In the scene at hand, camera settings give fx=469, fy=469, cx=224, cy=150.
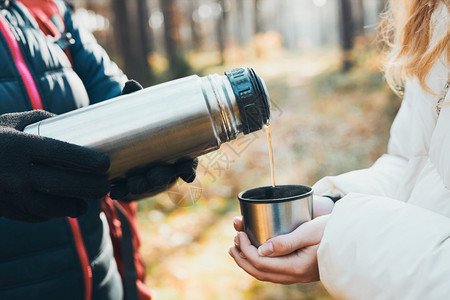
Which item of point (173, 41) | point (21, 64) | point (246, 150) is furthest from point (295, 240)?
point (173, 41)

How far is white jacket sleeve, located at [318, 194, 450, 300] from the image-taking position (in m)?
1.02

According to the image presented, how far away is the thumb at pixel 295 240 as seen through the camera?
128 centimetres

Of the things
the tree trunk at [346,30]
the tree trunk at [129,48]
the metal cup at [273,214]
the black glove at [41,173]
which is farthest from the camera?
the tree trunk at [346,30]

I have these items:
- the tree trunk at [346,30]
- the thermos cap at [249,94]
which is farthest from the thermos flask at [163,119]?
the tree trunk at [346,30]

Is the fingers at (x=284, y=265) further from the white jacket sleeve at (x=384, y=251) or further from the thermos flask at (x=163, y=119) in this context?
the thermos flask at (x=163, y=119)

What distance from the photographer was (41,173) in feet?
3.82

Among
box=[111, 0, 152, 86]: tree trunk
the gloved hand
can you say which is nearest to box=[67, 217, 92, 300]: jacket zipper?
the gloved hand

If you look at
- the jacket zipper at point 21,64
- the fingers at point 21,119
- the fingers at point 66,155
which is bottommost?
the fingers at point 66,155

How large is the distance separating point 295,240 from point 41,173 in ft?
2.24

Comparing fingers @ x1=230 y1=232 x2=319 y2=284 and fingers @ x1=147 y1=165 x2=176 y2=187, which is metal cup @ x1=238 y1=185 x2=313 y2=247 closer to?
fingers @ x1=230 y1=232 x2=319 y2=284

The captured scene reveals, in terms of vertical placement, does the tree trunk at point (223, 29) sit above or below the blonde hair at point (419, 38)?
below

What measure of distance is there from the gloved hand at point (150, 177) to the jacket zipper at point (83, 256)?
26cm

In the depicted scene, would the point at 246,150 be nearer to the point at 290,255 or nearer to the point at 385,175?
the point at 385,175

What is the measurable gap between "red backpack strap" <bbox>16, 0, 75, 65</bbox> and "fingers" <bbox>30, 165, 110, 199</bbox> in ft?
1.96
